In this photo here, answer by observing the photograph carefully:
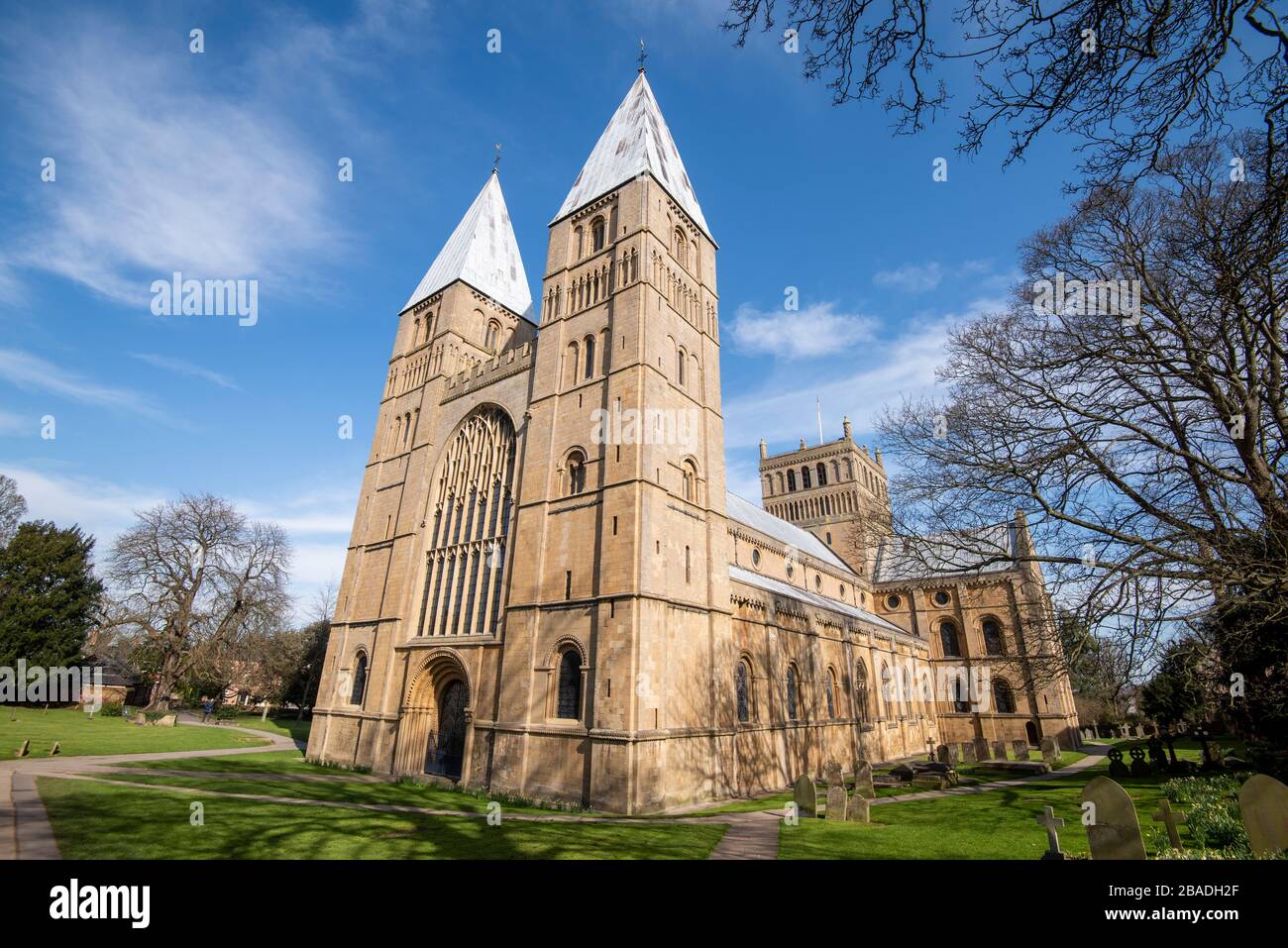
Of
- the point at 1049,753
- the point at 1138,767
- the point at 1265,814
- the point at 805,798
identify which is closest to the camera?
the point at 1265,814

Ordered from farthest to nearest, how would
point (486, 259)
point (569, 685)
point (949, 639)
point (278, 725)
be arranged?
1. point (278, 725)
2. point (949, 639)
3. point (486, 259)
4. point (569, 685)

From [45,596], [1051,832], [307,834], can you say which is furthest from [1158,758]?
[45,596]

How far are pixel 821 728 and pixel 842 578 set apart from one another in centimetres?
1690

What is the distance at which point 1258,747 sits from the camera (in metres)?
16.4

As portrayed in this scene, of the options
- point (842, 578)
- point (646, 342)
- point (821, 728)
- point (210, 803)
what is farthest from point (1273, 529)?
point (842, 578)

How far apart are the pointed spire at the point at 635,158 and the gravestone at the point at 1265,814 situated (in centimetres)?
2463

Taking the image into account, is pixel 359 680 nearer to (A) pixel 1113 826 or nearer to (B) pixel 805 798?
(B) pixel 805 798

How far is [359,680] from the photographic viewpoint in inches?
989

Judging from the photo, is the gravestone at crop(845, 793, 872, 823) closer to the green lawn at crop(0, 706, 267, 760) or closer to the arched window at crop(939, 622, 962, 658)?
the green lawn at crop(0, 706, 267, 760)

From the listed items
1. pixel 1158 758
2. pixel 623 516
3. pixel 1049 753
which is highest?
pixel 623 516

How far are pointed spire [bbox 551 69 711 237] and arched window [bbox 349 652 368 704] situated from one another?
72.8 ft

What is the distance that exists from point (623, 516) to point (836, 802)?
9697 millimetres

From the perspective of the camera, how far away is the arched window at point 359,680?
24797mm
